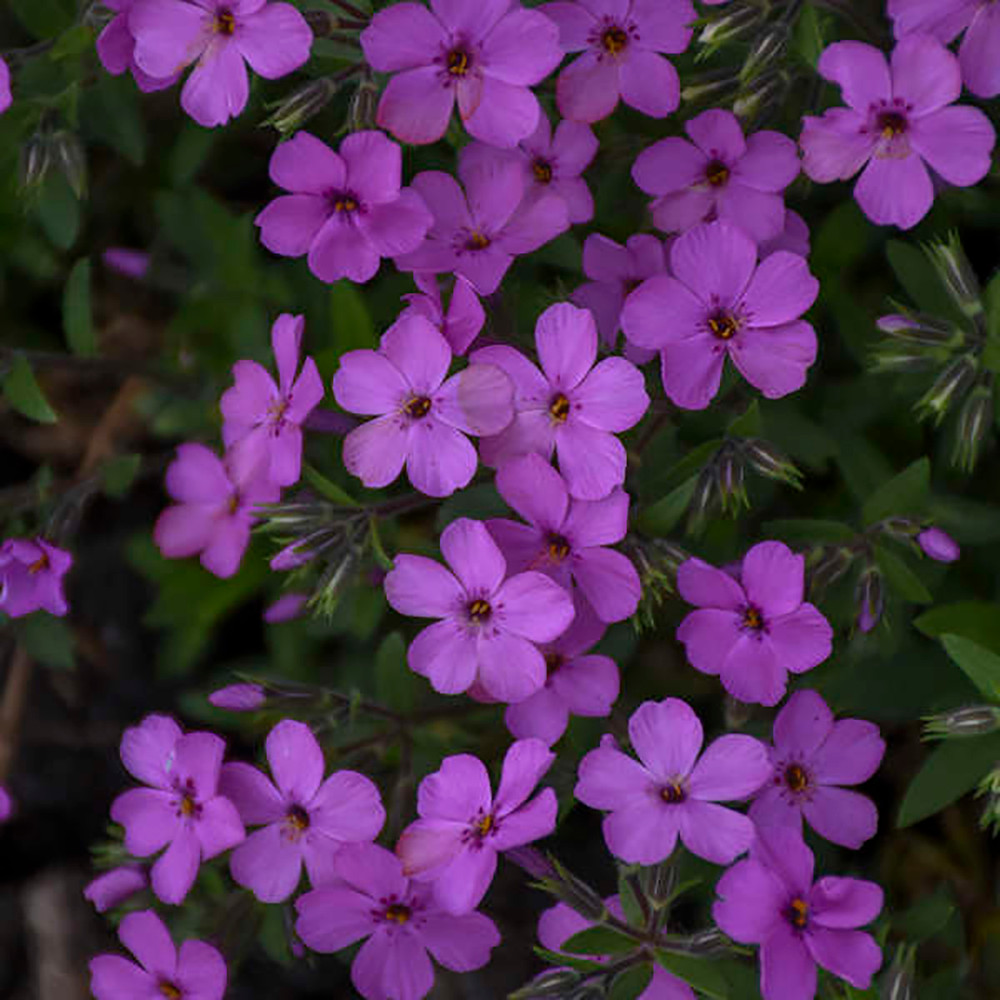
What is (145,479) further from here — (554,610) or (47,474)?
(554,610)

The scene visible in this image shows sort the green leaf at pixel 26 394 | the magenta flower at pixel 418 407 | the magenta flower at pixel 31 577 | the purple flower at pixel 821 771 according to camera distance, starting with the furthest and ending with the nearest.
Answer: the green leaf at pixel 26 394 → the magenta flower at pixel 31 577 → the purple flower at pixel 821 771 → the magenta flower at pixel 418 407

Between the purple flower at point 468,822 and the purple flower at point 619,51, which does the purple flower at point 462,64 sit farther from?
the purple flower at point 468,822

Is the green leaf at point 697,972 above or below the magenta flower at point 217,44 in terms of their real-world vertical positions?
below

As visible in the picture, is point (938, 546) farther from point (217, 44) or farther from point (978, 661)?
point (217, 44)

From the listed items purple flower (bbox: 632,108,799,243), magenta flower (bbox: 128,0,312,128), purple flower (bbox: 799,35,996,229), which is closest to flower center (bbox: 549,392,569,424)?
purple flower (bbox: 632,108,799,243)

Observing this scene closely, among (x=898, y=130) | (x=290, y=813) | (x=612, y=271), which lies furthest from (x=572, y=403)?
(x=290, y=813)

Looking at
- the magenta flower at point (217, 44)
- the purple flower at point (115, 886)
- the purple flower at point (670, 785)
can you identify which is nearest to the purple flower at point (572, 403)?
the purple flower at point (670, 785)

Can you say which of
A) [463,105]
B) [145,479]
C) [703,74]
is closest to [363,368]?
[463,105]
